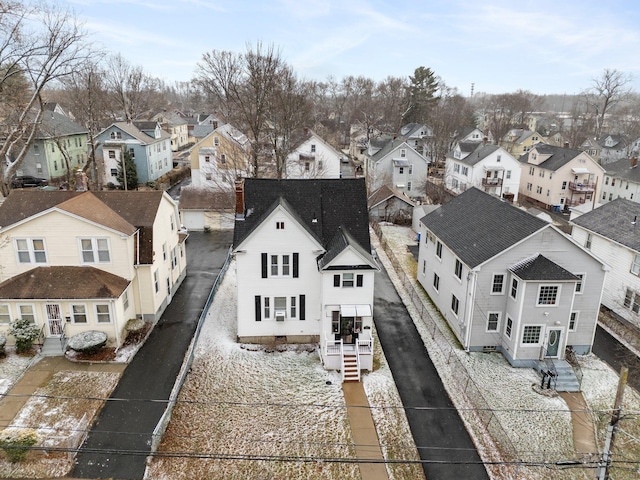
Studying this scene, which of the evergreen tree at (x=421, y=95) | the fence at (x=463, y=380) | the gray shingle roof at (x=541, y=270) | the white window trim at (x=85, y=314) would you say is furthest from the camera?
the evergreen tree at (x=421, y=95)

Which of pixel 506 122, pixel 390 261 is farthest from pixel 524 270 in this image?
pixel 506 122

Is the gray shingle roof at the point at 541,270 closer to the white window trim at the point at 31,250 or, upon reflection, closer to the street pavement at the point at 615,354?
the street pavement at the point at 615,354

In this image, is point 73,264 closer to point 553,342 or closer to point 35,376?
point 35,376

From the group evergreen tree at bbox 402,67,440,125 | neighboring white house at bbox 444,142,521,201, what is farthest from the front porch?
evergreen tree at bbox 402,67,440,125

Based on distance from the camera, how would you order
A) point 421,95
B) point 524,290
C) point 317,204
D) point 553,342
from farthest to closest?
point 421,95, point 317,204, point 553,342, point 524,290

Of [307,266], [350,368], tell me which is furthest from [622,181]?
[350,368]

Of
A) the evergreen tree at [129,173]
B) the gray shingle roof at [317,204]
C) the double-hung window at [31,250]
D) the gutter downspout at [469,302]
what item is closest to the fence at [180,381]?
the gray shingle roof at [317,204]
